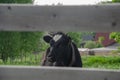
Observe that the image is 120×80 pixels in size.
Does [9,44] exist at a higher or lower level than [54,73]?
lower

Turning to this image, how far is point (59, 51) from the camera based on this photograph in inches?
184

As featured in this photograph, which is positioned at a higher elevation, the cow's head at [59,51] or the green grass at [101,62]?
the cow's head at [59,51]

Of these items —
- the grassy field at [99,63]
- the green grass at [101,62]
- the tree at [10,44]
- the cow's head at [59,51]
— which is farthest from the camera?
the tree at [10,44]

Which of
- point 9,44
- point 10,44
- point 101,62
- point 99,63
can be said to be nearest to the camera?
point 99,63

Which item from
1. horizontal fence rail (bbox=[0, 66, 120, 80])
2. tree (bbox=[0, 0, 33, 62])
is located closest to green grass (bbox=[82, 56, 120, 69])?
tree (bbox=[0, 0, 33, 62])

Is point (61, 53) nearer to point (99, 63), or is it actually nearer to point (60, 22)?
point (60, 22)

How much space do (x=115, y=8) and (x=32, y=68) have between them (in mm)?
696

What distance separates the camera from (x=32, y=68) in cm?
247

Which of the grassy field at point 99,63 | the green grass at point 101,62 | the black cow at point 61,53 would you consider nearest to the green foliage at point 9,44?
the grassy field at point 99,63

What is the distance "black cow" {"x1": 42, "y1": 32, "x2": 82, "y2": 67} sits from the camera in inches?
182

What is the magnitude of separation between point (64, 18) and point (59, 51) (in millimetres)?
2310

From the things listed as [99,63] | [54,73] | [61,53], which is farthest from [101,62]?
[54,73]

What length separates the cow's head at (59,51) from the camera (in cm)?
460

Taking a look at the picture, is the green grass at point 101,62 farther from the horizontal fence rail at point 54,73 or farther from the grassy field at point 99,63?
the horizontal fence rail at point 54,73
